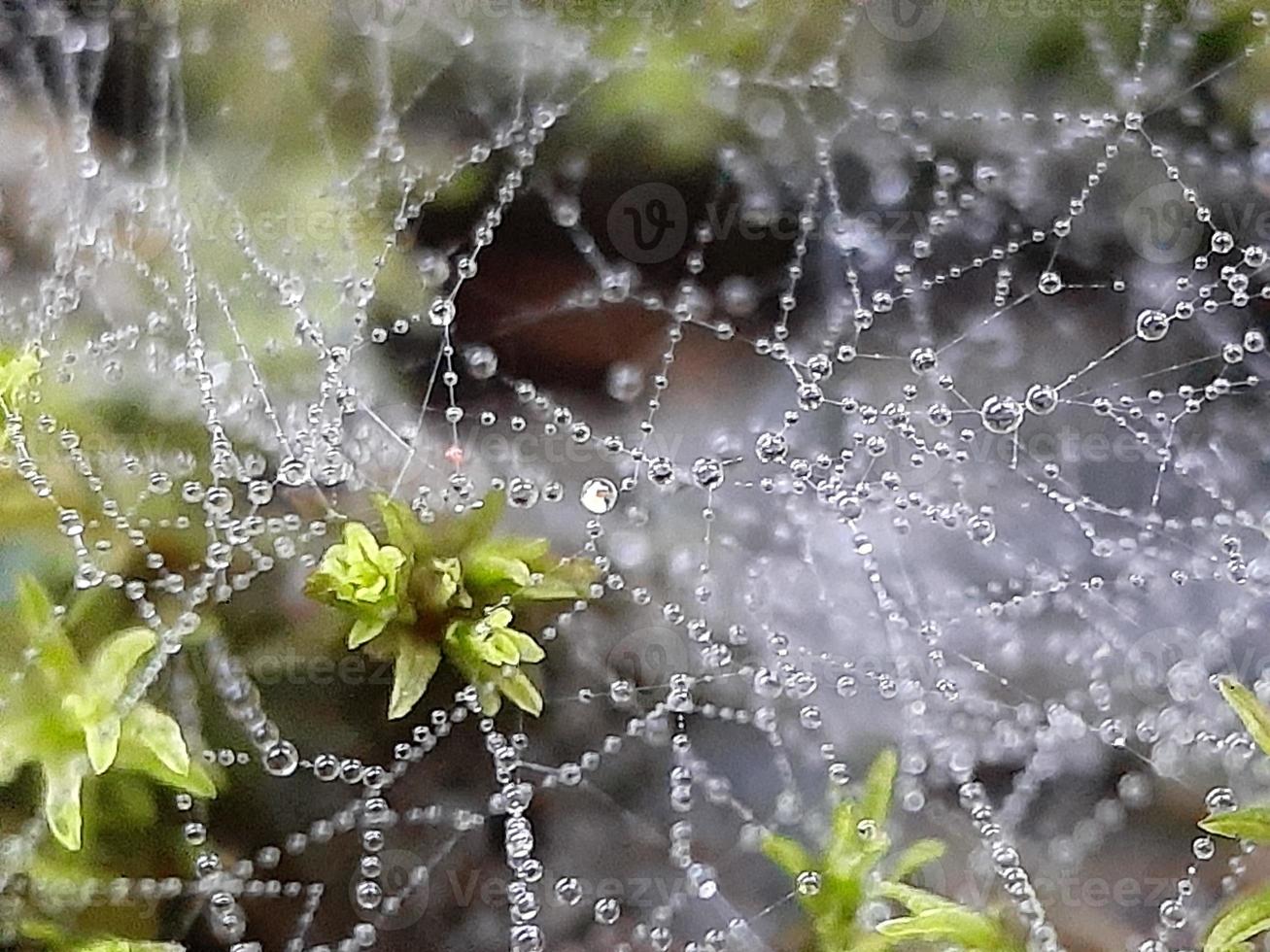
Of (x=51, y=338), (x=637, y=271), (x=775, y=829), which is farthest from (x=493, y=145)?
(x=775, y=829)

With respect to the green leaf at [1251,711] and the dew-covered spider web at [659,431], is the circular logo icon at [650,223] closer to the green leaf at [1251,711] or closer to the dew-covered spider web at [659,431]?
the dew-covered spider web at [659,431]

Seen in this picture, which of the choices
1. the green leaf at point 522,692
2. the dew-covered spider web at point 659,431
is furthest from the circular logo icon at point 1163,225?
the green leaf at point 522,692

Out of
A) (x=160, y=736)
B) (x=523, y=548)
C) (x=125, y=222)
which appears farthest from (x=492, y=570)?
(x=125, y=222)

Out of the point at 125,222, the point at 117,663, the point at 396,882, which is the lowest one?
the point at 396,882

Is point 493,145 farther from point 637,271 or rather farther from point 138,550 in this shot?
point 138,550

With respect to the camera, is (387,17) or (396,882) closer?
(396,882)

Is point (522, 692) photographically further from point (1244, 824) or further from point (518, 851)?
point (1244, 824)

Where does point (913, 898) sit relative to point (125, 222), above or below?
below

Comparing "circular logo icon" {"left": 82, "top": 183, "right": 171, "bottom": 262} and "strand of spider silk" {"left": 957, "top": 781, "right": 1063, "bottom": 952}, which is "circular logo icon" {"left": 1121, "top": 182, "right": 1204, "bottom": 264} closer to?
"strand of spider silk" {"left": 957, "top": 781, "right": 1063, "bottom": 952}
